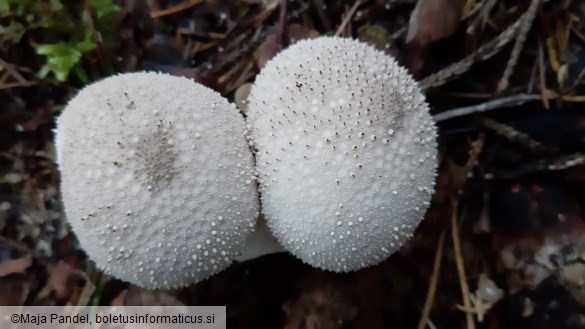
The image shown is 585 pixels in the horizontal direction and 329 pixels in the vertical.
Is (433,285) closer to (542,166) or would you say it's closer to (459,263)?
(459,263)

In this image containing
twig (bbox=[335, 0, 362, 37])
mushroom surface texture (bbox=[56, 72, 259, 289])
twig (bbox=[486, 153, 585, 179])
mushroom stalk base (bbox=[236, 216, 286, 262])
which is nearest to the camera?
mushroom surface texture (bbox=[56, 72, 259, 289])

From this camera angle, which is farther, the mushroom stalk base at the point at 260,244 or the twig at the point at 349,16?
the twig at the point at 349,16

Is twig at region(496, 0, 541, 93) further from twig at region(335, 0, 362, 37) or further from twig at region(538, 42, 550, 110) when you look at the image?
twig at region(335, 0, 362, 37)

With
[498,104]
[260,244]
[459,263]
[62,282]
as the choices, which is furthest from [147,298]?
[498,104]

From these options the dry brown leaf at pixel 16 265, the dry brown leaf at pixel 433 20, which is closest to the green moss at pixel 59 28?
the dry brown leaf at pixel 16 265

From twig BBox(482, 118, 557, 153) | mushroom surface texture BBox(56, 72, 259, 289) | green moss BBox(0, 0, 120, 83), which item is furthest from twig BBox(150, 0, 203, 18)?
twig BBox(482, 118, 557, 153)

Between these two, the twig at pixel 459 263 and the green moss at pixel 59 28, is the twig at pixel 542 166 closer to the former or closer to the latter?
the twig at pixel 459 263

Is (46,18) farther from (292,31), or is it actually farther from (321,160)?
(321,160)
